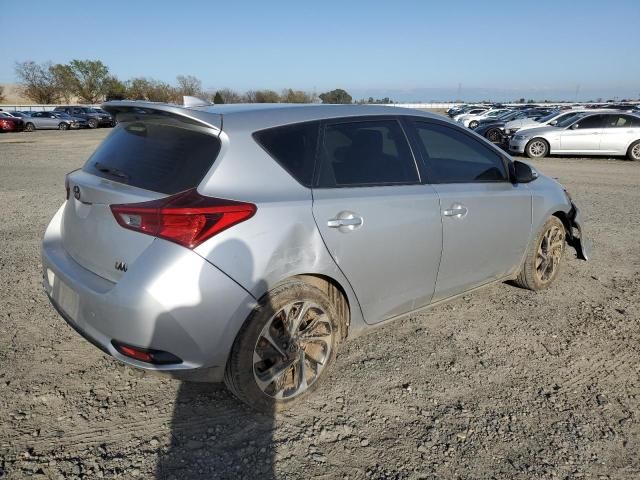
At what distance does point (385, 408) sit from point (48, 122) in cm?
3883

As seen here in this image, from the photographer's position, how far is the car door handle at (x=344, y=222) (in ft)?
8.86

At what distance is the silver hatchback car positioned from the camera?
7.59 feet

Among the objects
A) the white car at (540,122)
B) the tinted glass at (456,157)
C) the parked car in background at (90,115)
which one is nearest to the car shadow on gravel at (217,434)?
the tinted glass at (456,157)

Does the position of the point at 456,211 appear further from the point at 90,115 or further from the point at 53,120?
the point at 90,115

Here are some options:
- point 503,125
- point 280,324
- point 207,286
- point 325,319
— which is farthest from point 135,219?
point 503,125

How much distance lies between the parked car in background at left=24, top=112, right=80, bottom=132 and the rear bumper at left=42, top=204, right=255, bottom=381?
1457 inches

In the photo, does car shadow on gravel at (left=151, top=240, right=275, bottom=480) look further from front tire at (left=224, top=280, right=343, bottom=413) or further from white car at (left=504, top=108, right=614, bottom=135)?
white car at (left=504, top=108, right=614, bottom=135)

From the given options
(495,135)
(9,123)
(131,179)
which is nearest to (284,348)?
(131,179)

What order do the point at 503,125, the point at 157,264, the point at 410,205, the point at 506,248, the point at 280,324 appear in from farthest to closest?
the point at 503,125, the point at 506,248, the point at 410,205, the point at 280,324, the point at 157,264

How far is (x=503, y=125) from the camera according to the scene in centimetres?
2183

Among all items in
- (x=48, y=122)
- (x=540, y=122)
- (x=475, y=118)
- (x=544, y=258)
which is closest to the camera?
(x=544, y=258)

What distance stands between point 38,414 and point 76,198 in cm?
124

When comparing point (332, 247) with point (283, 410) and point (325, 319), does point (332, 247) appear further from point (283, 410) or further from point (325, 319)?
point (283, 410)

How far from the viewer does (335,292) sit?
2945mm
